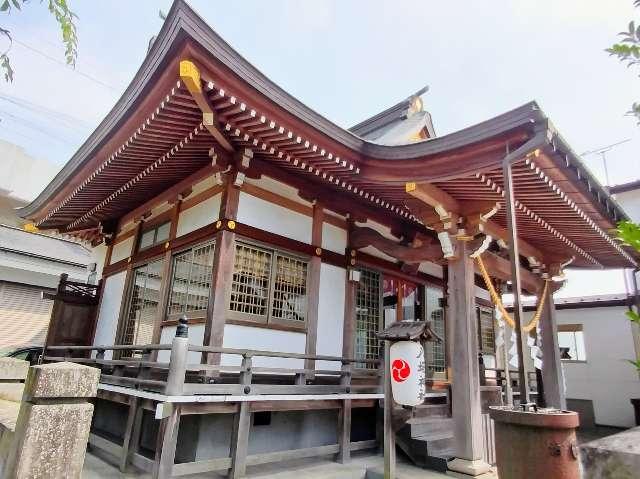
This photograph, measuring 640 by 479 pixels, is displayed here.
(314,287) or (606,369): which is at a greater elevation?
(314,287)

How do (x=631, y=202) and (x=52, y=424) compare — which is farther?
(x=631, y=202)

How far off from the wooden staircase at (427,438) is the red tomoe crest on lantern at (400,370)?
2.80ft

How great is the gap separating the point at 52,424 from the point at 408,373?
3.62 meters

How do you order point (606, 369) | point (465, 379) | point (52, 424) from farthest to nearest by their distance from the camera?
point (606, 369) < point (465, 379) < point (52, 424)

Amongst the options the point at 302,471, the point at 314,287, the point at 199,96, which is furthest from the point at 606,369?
the point at 199,96

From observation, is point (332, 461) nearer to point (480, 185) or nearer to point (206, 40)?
point (480, 185)

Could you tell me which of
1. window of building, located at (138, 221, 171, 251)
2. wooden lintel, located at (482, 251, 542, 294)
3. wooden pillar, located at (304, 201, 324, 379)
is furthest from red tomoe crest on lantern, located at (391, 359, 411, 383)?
window of building, located at (138, 221, 171, 251)

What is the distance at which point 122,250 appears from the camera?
9.36 metres

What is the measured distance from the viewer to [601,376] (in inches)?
527

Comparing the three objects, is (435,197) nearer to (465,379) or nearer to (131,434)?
(465,379)

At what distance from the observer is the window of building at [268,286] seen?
602cm

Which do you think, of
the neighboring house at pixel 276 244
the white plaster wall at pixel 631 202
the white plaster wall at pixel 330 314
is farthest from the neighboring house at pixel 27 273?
the white plaster wall at pixel 631 202

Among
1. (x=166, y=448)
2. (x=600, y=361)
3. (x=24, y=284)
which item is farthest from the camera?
(x=24, y=284)

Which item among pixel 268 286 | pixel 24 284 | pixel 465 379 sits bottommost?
pixel 465 379
